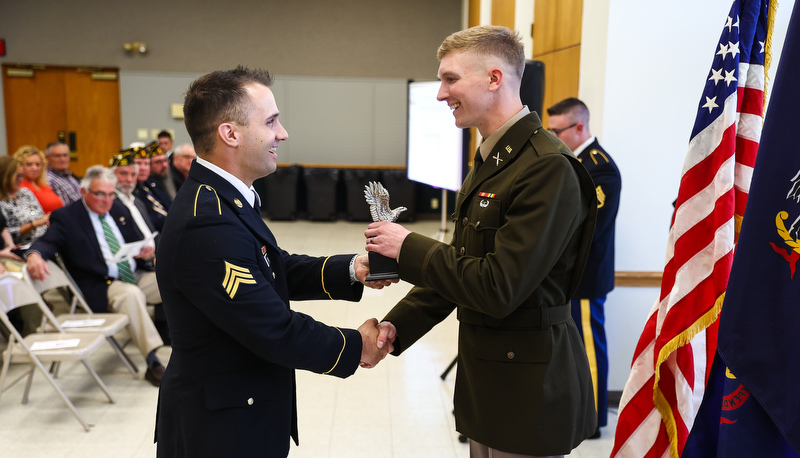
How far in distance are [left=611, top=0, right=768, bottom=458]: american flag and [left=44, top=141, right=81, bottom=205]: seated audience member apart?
6772 mm

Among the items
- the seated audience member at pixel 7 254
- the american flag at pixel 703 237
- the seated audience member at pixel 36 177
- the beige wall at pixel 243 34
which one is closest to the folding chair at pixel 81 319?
the seated audience member at pixel 7 254

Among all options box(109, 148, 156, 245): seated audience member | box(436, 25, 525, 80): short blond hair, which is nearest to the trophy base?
box(436, 25, 525, 80): short blond hair

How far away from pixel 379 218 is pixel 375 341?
1.29 ft

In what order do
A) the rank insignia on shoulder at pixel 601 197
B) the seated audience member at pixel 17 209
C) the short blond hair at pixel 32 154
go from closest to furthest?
the rank insignia on shoulder at pixel 601 197 < the seated audience member at pixel 17 209 < the short blond hair at pixel 32 154

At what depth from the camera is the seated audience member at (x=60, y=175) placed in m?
7.07

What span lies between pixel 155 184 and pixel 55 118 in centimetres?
787

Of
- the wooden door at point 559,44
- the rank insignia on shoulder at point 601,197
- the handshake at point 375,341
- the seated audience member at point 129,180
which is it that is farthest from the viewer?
the seated audience member at point 129,180

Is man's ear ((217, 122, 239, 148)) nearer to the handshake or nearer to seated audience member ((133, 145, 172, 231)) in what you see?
the handshake

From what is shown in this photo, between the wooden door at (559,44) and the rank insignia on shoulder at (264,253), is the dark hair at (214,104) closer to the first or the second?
the rank insignia on shoulder at (264,253)

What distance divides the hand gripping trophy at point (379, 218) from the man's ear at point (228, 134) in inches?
14.9

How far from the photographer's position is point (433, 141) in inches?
216

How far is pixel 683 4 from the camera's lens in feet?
11.4

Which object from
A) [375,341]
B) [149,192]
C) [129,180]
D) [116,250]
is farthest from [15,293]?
[375,341]

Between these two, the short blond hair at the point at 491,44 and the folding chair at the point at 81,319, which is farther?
the folding chair at the point at 81,319
